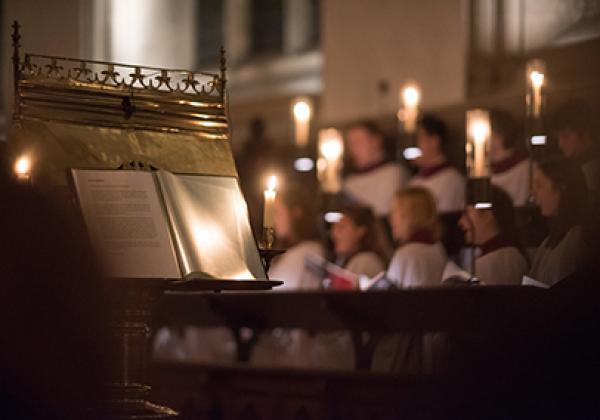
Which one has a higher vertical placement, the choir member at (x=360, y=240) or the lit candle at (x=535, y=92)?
the lit candle at (x=535, y=92)

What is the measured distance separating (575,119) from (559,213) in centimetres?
62

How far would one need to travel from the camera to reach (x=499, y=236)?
675 cm

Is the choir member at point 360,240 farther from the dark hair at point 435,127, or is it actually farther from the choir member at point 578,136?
the choir member at point 578,136

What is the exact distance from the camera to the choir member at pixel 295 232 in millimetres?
9523

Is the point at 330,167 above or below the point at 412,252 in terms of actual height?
above

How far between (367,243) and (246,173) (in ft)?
12.9

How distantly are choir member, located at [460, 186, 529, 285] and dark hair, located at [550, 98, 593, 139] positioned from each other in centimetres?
51

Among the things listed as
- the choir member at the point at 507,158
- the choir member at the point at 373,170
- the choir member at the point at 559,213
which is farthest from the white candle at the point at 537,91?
the choir member at the point at 373,170

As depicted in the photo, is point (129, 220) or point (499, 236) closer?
point (129, 220)

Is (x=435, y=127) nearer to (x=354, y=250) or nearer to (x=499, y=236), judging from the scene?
(x=354, y=250)

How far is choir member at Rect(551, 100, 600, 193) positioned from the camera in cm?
635

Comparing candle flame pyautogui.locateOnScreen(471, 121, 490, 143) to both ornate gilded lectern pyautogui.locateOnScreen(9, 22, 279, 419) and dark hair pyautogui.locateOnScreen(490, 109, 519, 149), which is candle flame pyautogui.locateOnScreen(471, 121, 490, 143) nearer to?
dark hair pyautogui.locateOnScreen(490, 109, 519, 149)

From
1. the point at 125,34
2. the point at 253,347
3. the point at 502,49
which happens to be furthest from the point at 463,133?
the point at 125,34

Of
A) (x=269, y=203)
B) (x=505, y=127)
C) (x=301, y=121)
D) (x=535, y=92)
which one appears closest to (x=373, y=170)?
(x=301, y=121)
